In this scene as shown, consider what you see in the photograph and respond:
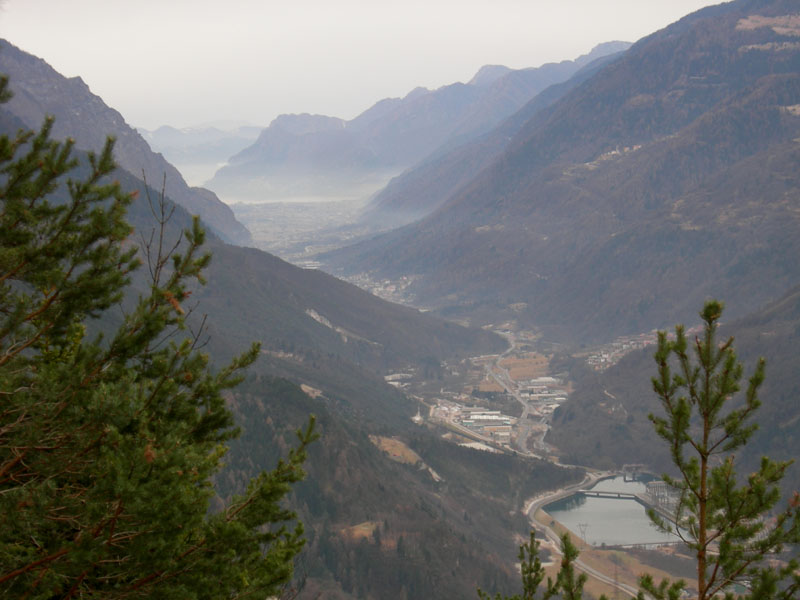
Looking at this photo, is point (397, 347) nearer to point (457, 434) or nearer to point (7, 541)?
point (457, 434)

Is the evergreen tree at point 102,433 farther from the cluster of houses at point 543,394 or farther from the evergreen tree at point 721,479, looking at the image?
the cluster of houses at point 543,394

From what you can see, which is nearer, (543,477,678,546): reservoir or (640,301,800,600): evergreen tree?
(640,301,800,600): evergreen tree

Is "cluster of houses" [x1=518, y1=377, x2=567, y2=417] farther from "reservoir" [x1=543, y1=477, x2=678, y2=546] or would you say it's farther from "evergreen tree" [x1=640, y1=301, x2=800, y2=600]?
"evergreen tree" [x1=640, y1=301, x2=800, y2=600]

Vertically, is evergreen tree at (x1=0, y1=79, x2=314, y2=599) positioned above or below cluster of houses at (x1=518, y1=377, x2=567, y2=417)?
above

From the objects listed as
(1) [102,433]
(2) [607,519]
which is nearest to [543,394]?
(2) [607,519]

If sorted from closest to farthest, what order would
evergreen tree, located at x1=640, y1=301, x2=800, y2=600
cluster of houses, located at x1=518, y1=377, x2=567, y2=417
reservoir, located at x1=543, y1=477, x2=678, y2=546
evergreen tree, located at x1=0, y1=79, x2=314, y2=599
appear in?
1. evergreen tree, located at x1=0, y1=79, x2=314, y2=599
2. evergreen tree, located at x1=640, y1=301, x2=800, y2=600
3. reservoir, located at x1=543, y1=477, x2=678, y2=546
4. cluster of houses, located at x1=518, y1=377, x2=567, y2=417

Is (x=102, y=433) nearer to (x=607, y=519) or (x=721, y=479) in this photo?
(x=721, y=479)

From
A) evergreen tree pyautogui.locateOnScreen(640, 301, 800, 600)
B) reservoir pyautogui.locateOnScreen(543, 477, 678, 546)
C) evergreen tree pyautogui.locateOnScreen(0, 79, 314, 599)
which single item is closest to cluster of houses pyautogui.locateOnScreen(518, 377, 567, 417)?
reservoir pyautogui.locateOnScreen(543, 477, 678, 546)
